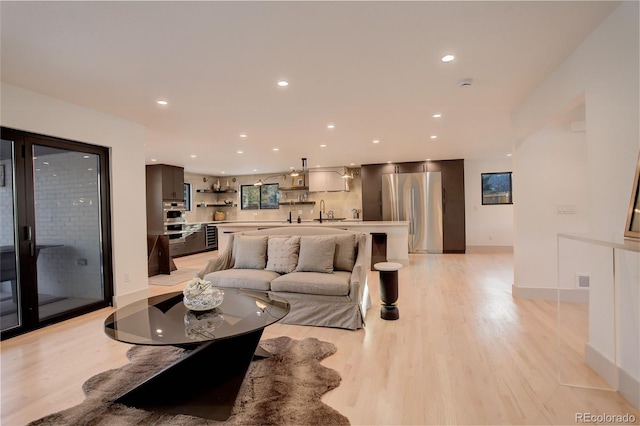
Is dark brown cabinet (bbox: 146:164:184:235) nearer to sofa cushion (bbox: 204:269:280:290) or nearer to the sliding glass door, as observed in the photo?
the sliding glass door

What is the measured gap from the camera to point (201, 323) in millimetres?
2027

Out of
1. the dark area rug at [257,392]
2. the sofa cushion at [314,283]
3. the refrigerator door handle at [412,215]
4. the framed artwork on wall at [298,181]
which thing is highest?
the framed artwork on wall at [298,181]

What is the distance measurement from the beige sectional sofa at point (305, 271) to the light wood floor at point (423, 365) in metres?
0.20

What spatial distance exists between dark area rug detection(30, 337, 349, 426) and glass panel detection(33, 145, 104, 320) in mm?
1771

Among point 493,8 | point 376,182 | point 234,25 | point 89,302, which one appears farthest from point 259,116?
point 376,182

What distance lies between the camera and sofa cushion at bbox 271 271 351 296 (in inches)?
121

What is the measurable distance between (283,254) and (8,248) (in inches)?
109

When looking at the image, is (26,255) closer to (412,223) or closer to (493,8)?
(493,8)

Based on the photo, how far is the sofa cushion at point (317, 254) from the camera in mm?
3434

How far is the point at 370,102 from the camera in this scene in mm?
3605

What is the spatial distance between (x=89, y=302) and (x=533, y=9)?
17.2ft

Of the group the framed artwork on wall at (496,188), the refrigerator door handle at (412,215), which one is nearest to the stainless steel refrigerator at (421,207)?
the refrigerator door handle at (412,215)

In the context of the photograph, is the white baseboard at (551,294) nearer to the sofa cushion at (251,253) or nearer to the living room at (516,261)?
the living room at (516,261)

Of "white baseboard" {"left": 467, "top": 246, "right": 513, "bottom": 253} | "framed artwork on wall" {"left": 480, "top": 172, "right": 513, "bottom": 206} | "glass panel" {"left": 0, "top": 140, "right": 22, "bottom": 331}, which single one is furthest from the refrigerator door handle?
"glass panel" {"left": 0, "top": 140, "right": 22, "bottom": 331}
